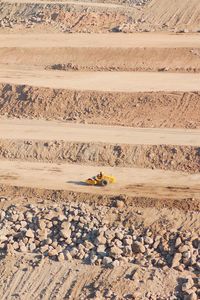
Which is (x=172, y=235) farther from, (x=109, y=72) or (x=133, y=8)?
(x=133, y=8)

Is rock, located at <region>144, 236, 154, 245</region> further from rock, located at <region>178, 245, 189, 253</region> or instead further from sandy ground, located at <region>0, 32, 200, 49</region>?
sandy ground, located at <region>0, 32, 200, 49</region>

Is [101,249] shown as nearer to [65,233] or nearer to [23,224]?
[65,233]

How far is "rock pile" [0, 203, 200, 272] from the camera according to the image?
26.2m

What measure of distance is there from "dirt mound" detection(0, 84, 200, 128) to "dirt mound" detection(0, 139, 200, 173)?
3063 mm

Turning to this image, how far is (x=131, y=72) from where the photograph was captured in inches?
1694

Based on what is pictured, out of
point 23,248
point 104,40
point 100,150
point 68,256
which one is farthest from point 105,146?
point 104,40

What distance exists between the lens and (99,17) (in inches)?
2056

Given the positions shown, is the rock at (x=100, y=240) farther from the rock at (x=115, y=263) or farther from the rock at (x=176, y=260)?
the rock at (x=176, y=260)

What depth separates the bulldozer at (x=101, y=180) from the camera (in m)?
31.5

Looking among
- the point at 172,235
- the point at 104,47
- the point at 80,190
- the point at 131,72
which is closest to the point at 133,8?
the point at 104,47

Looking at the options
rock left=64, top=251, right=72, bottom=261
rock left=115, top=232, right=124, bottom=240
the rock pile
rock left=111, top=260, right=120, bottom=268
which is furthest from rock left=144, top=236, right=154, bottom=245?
rock left=64, top=251, right=72, bottom=261

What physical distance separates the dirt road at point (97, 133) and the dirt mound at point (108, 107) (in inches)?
31.8

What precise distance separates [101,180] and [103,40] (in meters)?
19.3

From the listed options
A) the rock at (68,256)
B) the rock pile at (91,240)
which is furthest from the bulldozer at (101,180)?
the rock at (68,256)
